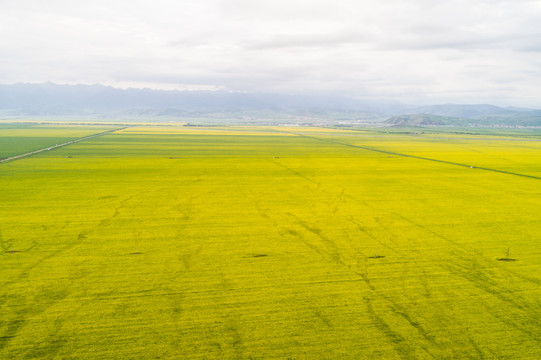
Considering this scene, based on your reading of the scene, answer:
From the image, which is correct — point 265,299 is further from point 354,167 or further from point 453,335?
point 354,167

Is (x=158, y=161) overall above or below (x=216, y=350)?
above

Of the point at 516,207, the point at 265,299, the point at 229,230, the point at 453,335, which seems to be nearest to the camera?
the point at 453,335

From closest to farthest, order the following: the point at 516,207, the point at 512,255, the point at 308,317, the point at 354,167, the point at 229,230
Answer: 1. the point at 308,317
2. the point at 512,255
3. the point at 229,230
4. the point at 516,207
5. the point at 354,167

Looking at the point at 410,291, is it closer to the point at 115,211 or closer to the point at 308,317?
the point at 308,317

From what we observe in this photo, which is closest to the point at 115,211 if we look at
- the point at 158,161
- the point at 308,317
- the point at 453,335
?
the point at 308,317

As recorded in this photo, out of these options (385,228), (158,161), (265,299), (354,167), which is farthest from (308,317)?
(158,161)

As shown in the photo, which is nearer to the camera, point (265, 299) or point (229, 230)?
point (265, 299)
